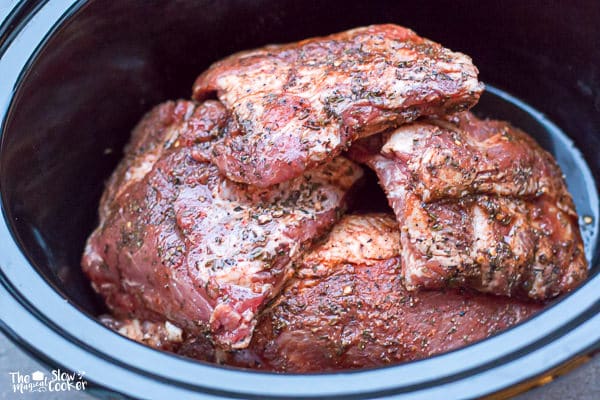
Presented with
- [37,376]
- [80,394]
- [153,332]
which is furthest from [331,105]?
[37,376]

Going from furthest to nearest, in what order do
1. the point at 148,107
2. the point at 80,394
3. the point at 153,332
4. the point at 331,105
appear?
1. the point at 148,107
2. the point at 153,332
3. the point at 331,105
4. the point at 80,394

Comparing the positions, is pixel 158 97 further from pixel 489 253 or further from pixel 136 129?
pixel 489 253

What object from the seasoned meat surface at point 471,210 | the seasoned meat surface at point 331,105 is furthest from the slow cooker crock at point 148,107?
the seasoned meat surface at point 331,105

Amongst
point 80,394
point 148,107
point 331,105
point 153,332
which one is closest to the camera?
point 80,394

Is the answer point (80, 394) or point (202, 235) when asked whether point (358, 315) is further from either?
point (80, 394)

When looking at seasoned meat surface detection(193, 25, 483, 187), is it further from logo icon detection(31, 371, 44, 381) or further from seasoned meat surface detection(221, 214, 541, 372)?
logo icon detection(31, 371, 44, 381)
